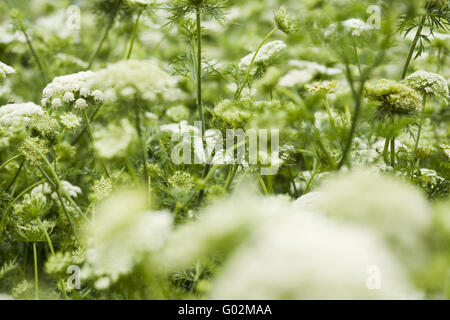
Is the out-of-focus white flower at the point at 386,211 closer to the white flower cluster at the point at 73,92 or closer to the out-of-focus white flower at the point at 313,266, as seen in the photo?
the out-of-focus white flower at the point at 313,266

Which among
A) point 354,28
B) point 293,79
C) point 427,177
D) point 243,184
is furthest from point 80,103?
point 427,177

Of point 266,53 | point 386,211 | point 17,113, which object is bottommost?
point 386,211

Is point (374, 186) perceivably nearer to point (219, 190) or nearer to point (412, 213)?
point (412, 213)

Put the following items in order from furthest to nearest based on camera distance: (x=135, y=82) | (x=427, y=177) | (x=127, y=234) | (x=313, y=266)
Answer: (x=427, y=177), (x=135, y=82), (x=127, y=234), (x=313, y=266)

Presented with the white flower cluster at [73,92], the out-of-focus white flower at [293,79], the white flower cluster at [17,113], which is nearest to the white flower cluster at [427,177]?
the out-of-focus white flower at [293,79]

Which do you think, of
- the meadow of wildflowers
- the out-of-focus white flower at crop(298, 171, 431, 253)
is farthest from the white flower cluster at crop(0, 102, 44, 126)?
the out-of-focus white flower at crop(298, 171, 431, 253)

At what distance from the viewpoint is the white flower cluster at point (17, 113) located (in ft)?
3.48

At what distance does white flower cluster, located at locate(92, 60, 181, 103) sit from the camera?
81cm

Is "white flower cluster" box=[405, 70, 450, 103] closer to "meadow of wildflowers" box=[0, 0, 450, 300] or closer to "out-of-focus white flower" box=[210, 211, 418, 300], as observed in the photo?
"meadow of wildflowers" box=[0, 0, 450, 300]

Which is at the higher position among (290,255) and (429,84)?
(429,84)

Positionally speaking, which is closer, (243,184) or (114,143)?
(114,143)

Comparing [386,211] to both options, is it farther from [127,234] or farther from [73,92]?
[73,92]

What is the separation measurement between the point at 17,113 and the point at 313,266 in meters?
0.99

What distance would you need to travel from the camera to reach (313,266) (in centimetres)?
57
